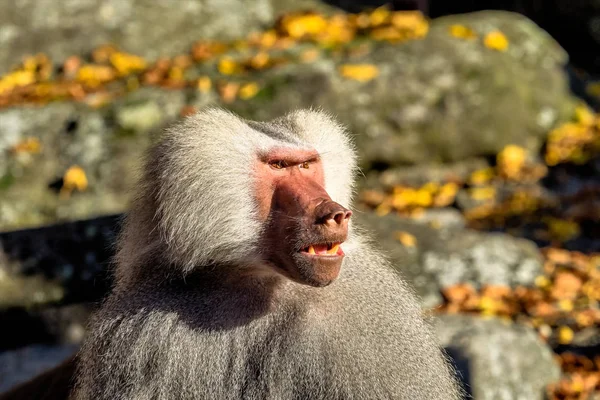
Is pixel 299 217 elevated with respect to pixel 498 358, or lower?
elevated

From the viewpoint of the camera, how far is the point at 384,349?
2971 mm

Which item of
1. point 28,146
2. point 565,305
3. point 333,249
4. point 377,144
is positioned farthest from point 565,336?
point 28,146

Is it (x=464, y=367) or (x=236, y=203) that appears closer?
(x=236, y=203)

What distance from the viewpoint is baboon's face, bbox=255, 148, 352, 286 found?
2.69 metres

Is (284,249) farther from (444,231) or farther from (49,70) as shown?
(49,70)

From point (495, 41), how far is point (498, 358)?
4.48 m

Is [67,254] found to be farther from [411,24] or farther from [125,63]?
[411,24]

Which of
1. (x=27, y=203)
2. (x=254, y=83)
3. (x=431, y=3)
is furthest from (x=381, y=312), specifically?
(x=431, y=3)

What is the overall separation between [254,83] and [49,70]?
2.31m

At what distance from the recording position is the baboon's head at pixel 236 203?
274 centimetres

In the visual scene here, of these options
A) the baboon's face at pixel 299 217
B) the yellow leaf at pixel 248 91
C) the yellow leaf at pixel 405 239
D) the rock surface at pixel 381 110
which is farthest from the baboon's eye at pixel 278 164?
the yellow leaf at pixel 248 91

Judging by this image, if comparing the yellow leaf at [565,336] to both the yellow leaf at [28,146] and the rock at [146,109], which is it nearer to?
the rock at [146,109]

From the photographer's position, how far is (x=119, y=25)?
29.1ft

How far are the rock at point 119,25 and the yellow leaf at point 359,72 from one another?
1914 mm
